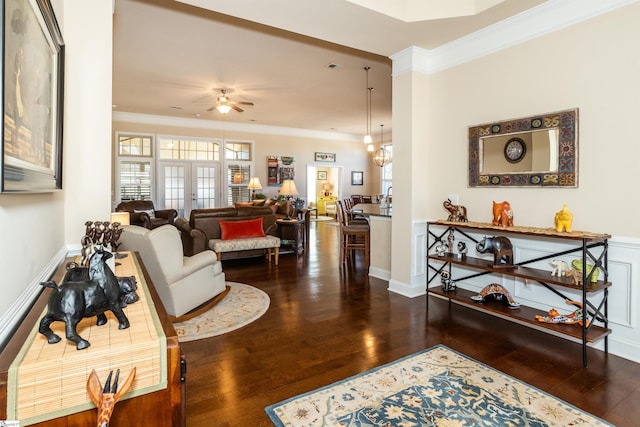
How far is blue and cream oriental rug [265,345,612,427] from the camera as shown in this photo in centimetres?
191

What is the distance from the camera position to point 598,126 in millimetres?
2756

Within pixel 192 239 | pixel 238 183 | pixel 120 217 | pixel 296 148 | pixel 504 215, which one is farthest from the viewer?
pixel 296 148

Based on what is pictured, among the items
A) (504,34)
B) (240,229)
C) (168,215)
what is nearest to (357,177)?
(168,215)

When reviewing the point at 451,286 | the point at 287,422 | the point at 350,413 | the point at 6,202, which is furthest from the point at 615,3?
the point at 6,202

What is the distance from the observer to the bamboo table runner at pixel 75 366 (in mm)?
883

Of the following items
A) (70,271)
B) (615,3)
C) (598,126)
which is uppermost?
(615,3)

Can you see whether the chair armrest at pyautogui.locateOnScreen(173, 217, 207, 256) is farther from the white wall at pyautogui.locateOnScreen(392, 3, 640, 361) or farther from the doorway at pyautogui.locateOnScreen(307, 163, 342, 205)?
the doorway at pyautogui.locateOnScreen(307, 163, 342, 205)

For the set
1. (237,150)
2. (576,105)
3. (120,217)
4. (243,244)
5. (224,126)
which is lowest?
(243,244)

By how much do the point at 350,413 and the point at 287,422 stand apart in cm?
36

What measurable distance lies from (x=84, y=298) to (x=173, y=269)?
86.7 inches

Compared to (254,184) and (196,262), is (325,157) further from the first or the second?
(196,262)

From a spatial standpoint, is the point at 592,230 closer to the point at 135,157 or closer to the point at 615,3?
the point at 615,3

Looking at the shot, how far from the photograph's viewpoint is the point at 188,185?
9656 millimetres

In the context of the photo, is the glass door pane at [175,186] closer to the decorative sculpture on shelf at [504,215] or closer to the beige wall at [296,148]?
the beige wall at [296,148]
